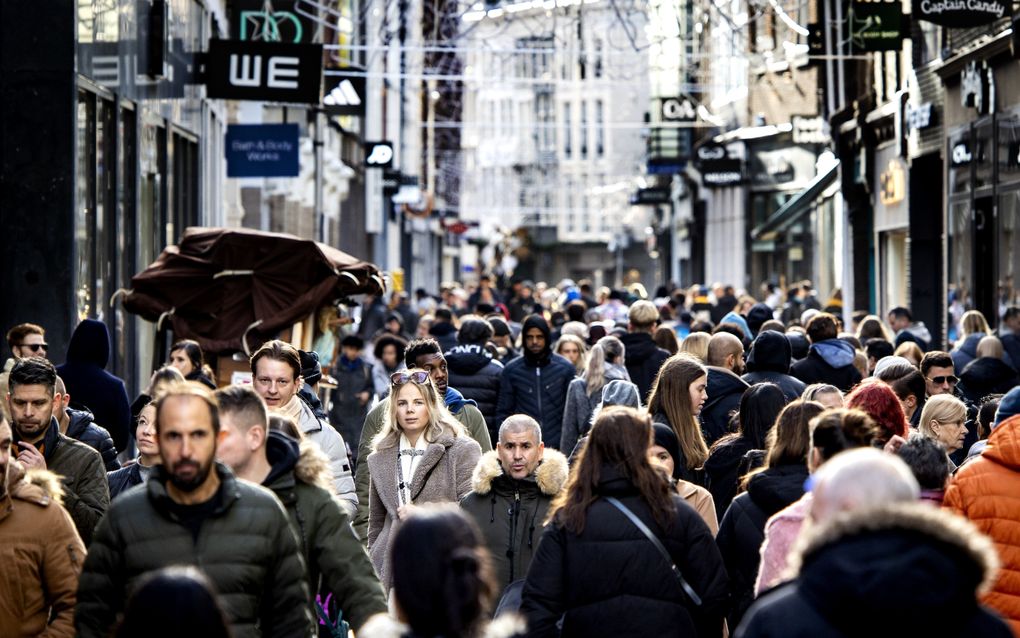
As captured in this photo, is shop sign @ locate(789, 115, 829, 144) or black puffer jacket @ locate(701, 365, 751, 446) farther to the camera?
shop sign @ locate(789, 115, 829, 144)

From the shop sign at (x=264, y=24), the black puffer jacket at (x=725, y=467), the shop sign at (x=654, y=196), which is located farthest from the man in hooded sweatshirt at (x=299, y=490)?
the shop sign at (x=654, y=196)

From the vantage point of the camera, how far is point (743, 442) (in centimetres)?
879

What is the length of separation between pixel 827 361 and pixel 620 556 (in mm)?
7001

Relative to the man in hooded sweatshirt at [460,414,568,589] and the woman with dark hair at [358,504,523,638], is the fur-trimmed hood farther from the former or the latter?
the man in hooded sweatshirt at [460,414,568,589]

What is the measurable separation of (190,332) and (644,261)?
91.7 m

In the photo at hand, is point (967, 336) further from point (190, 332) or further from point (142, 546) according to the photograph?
point (142, 546)

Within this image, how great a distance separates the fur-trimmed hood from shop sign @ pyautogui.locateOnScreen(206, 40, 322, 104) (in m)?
15.5

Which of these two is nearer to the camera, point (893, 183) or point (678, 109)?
point (893, 183)

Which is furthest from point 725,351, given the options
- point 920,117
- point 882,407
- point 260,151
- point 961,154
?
point 920,117

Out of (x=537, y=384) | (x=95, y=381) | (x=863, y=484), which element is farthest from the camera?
(x=537, y=384)

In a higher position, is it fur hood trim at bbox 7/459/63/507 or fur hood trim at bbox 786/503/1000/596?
fur hood trim at bbox 786/503/1000/596

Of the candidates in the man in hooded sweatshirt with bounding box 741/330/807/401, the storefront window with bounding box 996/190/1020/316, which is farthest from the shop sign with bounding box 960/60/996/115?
the man in hooded sweatshirt with bounding box 741/330/807/401

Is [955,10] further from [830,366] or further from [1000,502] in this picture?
[1000,502]

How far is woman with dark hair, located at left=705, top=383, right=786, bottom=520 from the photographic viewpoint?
8695 mm
